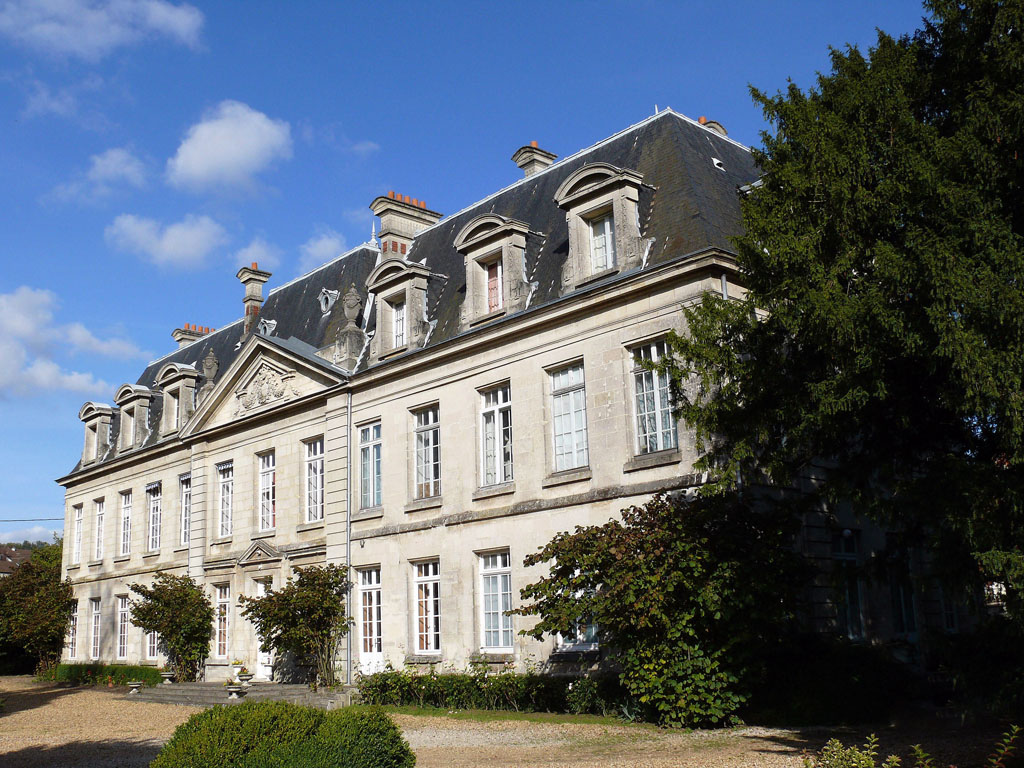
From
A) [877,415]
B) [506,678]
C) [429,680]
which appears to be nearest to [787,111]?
[877,415]

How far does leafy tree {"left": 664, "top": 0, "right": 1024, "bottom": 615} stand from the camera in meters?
7.31

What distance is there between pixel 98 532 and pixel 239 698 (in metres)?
12.7

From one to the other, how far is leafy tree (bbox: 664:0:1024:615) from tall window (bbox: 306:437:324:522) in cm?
1159

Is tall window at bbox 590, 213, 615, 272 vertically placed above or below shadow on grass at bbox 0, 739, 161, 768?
above

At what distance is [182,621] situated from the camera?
70.4ft

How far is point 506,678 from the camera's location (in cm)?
1435

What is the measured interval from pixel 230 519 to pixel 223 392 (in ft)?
9.55

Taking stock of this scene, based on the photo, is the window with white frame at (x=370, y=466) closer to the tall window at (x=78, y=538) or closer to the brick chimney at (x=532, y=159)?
the brick chimney at (x=532, y=159)

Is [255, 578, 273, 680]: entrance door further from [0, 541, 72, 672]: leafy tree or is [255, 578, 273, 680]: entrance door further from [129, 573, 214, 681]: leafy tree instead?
[0, 541, 72, 672]: leafy tree

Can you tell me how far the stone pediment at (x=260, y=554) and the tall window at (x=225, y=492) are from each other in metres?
1.66

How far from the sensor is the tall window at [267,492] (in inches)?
824

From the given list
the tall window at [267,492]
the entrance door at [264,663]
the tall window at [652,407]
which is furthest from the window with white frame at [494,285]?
the entrance door at [264,663]

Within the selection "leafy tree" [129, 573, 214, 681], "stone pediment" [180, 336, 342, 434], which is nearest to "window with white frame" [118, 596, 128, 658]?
"leafy tree" [129, 573, 214, 681]

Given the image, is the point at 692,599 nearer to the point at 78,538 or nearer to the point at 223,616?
the point at 223,616
